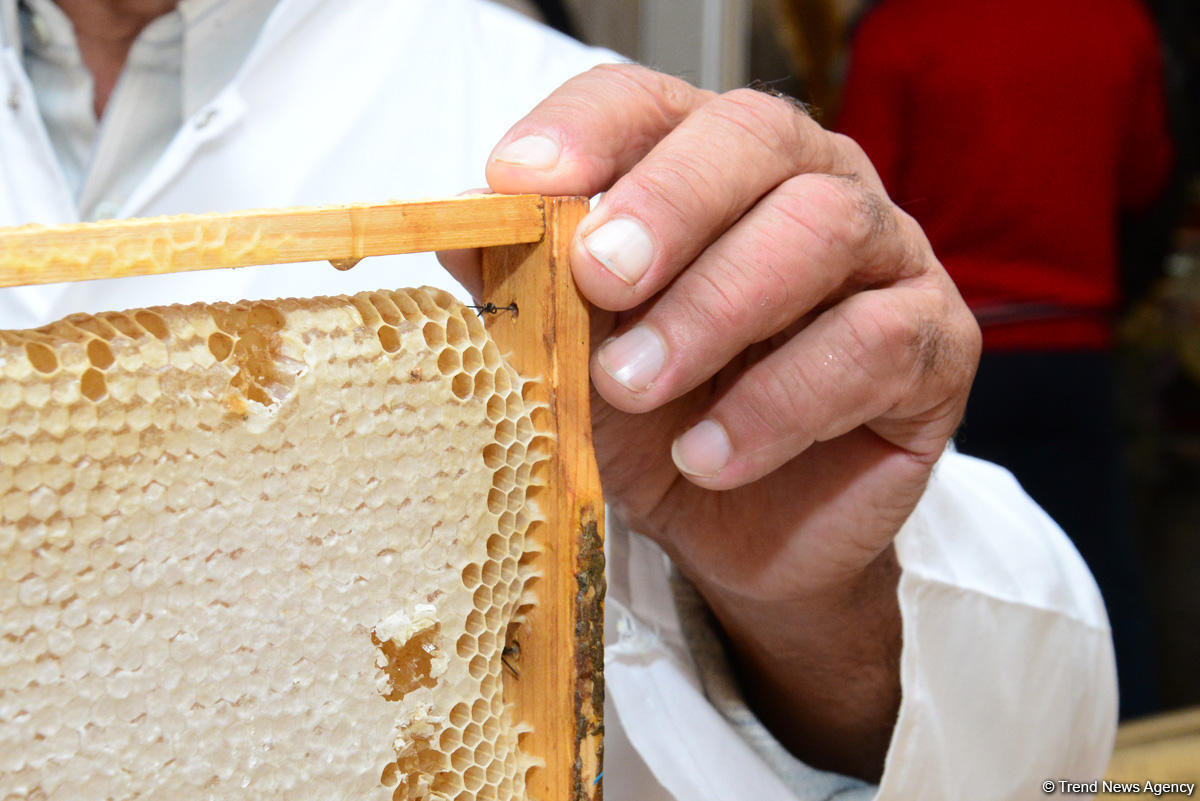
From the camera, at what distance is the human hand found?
0.64 meters

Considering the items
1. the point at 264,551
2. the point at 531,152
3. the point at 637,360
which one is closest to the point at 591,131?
the point at 531,152

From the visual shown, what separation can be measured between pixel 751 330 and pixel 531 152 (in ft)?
0.58

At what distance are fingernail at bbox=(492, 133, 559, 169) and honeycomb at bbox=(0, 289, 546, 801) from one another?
0.10 meters

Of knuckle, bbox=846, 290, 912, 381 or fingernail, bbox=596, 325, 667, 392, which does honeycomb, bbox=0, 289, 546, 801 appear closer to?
fingernail, bbox=596, 325, 667, 392

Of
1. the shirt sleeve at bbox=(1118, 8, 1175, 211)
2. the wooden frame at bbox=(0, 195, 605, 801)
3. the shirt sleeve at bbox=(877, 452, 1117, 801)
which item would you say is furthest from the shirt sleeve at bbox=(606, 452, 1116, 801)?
the shirt sleeve at bbox=(1118, 8, 1175, 211)

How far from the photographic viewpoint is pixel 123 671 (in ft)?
1.78

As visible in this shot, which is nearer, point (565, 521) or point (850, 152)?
point (565, 521)

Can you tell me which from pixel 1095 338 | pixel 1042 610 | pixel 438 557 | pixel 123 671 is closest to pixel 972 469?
pixel 1042 610

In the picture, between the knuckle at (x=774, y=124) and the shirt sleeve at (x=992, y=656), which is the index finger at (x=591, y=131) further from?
the shirt sleeve at (x=992, y=656)

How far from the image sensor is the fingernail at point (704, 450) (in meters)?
0.68

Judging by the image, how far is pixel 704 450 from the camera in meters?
0.68

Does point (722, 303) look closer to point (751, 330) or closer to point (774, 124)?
point (751, 330)

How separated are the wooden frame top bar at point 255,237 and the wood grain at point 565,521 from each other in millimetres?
52

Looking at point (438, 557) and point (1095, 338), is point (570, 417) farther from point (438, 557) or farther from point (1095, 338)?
point (1095, 338)
